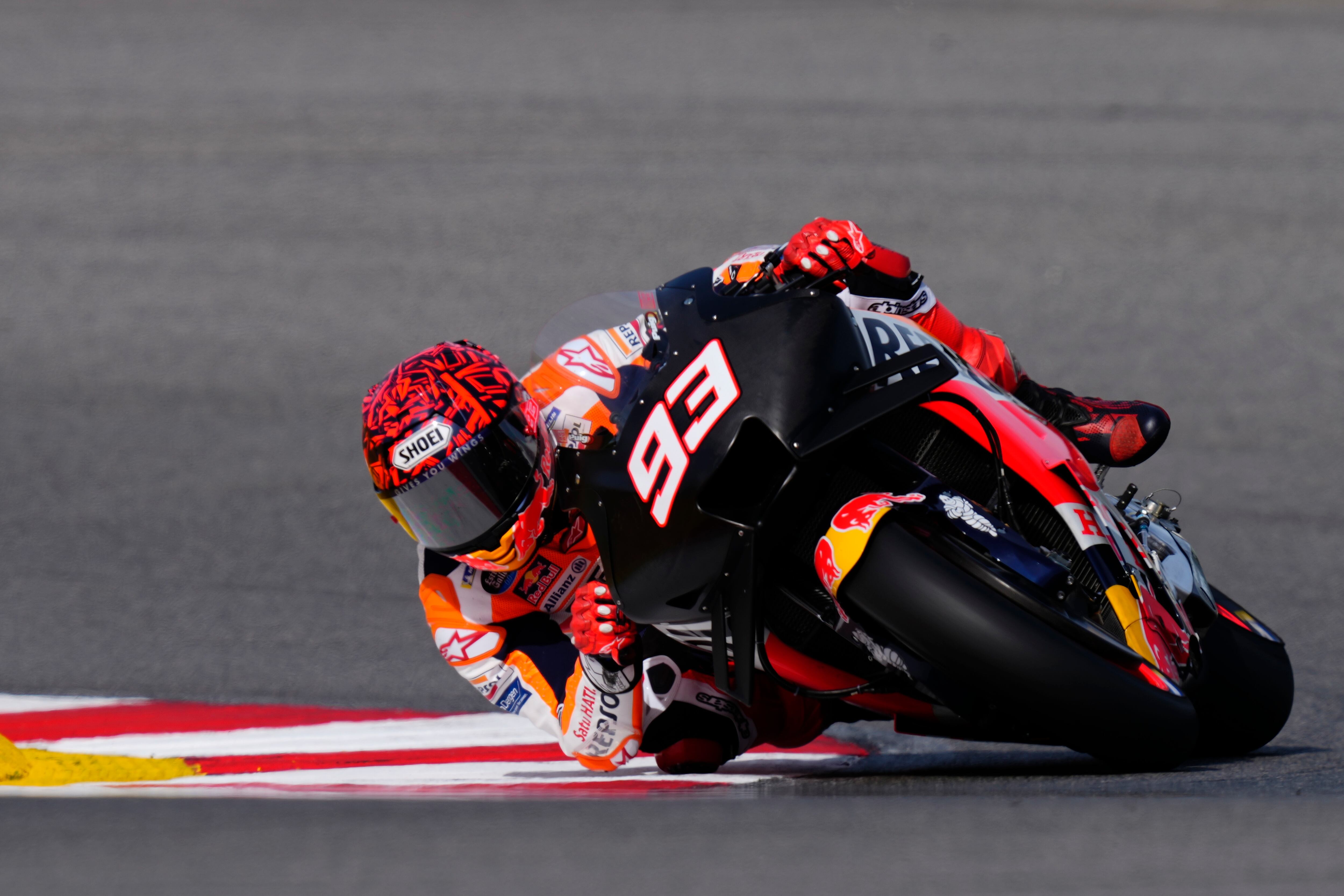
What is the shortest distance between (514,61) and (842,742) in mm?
6690

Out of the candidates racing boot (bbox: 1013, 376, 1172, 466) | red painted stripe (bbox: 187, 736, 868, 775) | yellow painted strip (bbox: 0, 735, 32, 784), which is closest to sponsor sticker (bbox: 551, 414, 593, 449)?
racing boot (bbox: 1013, 376, 1172, 466)

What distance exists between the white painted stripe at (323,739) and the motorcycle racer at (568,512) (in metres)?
0.70

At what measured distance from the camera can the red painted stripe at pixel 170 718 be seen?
438 cm

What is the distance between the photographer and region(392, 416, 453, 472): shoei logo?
3035 millimetres

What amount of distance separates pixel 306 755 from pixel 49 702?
0.99m

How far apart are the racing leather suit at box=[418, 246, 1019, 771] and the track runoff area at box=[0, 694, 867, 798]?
124 mm

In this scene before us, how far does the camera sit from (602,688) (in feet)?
10.8

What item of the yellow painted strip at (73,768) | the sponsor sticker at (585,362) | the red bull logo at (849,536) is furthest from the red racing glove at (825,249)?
the yellow painted strip at (73,768)

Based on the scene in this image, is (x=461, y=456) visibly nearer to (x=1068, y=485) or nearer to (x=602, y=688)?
(x=602, y=688)

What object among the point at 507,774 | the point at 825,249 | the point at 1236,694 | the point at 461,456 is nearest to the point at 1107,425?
the point at 1236,694

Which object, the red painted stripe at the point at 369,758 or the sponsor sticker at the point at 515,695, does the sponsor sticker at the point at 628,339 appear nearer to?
the sponsor sticker at the point at 515,695

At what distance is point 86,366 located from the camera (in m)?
6.93

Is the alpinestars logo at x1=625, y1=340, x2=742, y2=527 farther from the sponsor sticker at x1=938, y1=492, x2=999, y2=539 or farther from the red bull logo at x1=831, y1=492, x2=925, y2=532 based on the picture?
the sponsor sticker at x1=938, y1=492, x2=999, y2=539

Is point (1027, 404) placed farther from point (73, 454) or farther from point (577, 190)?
point (577, 190)
